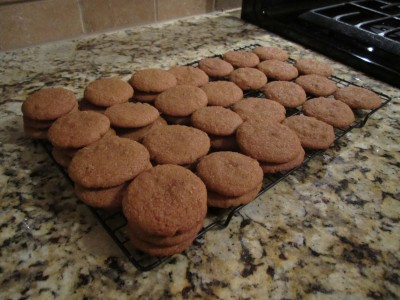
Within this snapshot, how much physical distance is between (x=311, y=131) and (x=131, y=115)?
1.47ft

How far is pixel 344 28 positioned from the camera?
1.28 meters

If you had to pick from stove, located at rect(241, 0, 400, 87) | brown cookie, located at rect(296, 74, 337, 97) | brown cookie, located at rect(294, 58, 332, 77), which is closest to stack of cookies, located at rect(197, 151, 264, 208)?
brown cookie, located at rect(296, 74, 337, 97)

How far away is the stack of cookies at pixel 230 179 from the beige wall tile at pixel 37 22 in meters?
0.96

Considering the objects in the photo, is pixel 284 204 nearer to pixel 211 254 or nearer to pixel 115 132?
pixel 211 254

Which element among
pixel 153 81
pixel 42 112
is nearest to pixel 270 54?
pixel 153 81

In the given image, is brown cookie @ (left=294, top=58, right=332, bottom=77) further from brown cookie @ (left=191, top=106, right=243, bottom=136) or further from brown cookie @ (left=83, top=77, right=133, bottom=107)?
brown cookie @ (left=83, top=77, right=133, bottom=107)

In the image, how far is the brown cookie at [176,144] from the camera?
686 mm

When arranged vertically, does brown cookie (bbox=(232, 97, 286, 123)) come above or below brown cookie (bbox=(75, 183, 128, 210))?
above

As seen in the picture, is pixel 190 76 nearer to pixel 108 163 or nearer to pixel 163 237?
pixel 108 163

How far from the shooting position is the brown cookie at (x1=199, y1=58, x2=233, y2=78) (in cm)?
105

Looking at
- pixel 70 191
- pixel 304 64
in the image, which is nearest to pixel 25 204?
pixel 70 191

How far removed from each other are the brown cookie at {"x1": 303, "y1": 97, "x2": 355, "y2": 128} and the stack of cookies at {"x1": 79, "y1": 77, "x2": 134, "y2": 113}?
0.51 metres

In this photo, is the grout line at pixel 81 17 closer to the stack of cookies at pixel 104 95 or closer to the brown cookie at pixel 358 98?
the stack of cookies at pixel 104 95

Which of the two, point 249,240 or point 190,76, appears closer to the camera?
point 249,240
